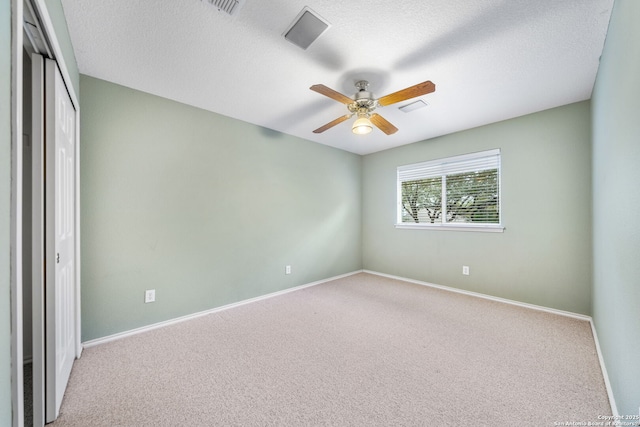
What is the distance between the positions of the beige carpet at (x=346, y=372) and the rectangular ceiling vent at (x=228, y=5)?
2.37 meters

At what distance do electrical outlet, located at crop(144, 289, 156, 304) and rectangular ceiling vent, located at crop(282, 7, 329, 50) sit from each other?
2.56m

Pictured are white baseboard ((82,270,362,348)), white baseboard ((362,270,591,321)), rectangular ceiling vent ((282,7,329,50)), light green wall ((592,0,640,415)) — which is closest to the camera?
light green wall ((592,0,640,415))

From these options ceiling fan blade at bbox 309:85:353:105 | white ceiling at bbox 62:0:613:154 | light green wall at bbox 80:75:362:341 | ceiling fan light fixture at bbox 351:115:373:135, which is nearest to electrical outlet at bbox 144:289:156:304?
light green wall at bbox 80:75:362:341

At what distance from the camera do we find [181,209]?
105 inches

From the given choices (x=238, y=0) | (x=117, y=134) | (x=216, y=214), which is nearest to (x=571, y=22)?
(x=238, y=0)

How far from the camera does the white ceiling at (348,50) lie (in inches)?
60.6

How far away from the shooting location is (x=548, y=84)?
7.71 feet

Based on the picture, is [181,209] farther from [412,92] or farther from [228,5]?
[412,92]

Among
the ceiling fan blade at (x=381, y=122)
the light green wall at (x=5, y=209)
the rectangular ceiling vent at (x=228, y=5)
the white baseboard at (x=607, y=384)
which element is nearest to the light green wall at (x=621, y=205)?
the white baseboard at (x=607, y=384)

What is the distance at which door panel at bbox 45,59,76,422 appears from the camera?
1.34 m

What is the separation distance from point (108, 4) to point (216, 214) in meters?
1.92

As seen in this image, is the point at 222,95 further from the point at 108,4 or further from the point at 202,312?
the point at 202,312

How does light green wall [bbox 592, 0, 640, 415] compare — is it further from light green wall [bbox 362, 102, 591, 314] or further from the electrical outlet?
the electrical outlet

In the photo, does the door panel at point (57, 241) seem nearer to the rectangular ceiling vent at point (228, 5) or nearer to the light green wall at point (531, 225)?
the rectangular ceiling vent at point (228, 5)
